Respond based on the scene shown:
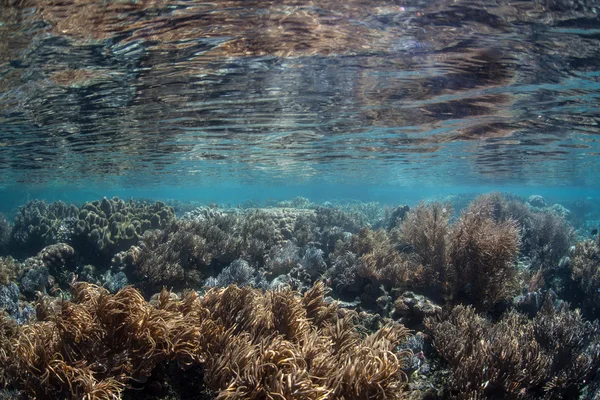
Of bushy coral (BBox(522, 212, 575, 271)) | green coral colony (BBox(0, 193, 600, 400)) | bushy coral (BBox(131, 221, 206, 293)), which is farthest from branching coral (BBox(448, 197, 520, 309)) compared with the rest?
bushy coral (BBox(131, 221, 206, 293))

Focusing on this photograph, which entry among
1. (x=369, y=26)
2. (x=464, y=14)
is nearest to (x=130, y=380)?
(x=369, y=26)

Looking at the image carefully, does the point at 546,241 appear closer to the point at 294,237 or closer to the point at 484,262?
the point at 484,262

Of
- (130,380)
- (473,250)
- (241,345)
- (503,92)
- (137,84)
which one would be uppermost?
(137,84)

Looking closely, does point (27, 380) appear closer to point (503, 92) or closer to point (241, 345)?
point (241, 345)

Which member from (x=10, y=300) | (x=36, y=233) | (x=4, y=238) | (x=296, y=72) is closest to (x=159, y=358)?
(x=10, y=300)

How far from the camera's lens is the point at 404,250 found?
12.8 m

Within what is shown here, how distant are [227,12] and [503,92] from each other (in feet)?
32.7

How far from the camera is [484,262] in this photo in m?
7.73

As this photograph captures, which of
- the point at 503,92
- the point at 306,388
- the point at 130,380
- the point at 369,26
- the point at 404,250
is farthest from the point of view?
the point at 404,250

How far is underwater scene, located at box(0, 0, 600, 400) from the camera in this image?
383 cm

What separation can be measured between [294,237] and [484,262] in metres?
8.73

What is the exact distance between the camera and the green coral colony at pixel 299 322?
11.8ft

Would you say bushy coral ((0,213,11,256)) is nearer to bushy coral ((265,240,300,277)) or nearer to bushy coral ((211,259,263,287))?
bushy coral ((211,259,263,287))

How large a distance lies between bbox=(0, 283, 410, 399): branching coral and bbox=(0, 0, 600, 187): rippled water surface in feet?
19.6
